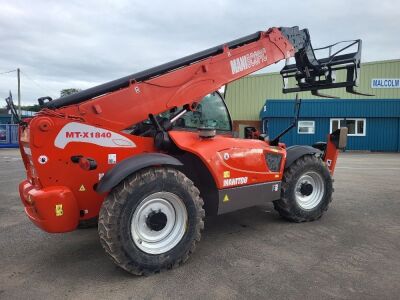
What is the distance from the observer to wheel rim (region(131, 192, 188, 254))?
4055 mm

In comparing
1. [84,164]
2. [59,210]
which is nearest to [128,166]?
[84,164]

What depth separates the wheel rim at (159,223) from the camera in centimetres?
405

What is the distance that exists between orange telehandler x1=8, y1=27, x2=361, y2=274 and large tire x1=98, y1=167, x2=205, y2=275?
0.04ft

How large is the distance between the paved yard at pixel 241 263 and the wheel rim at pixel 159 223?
32cm

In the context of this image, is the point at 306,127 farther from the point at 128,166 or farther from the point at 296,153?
the point at 128,166

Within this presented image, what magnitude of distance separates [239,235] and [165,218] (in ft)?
5.22

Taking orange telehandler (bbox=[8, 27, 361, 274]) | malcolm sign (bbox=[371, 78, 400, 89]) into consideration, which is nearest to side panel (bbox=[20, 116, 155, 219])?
orange telehandler (bbox=[8, 27, 361, 274])

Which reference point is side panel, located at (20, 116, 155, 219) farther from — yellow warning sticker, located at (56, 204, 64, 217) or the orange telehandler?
yellow warning sticker, located at (56, 204, 64, 217)

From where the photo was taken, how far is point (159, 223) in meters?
4.14

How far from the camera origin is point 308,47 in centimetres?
615

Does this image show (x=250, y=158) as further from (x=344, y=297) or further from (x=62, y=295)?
(x=62, y=295)

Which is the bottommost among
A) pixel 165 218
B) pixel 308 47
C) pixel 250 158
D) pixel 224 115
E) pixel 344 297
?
pixel 344 297

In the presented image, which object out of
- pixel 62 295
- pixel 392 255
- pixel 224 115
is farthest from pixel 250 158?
pixel 62 295

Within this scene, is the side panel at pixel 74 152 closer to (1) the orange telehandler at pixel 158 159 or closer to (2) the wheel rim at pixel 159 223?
(1) the orange telehandler at pixel 158 159
